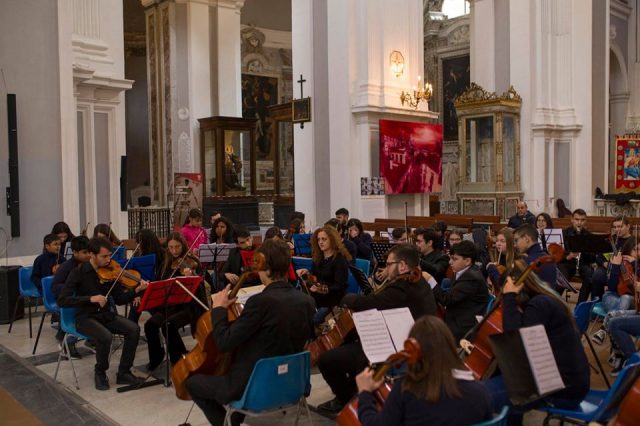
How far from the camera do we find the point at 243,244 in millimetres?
7250

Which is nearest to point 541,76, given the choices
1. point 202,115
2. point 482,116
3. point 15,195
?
point 482,116

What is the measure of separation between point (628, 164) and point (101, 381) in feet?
62.8

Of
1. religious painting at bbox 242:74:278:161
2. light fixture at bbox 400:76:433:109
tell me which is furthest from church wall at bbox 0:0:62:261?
religious painting at bbox 242:74:278:161

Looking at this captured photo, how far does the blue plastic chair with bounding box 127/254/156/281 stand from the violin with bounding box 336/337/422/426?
4.08 meters

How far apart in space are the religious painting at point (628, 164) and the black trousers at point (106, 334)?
1867cm

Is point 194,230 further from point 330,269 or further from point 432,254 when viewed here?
point 432,254

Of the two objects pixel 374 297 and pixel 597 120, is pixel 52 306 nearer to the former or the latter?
pixel 374 297

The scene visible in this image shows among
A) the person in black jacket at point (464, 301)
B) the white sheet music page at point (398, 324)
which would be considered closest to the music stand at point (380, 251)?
the person in black jacket at point (464, 301)

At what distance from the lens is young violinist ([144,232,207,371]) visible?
19.9 ft

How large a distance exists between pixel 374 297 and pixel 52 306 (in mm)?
3704

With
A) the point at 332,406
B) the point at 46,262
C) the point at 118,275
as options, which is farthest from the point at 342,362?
the point at 46,262

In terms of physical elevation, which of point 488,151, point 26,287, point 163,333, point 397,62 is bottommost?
point 163,333

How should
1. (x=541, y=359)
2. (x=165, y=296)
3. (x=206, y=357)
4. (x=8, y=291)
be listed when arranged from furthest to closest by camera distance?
(x=8, y=291) → (x=165, y=296) → (x=206, y=357) → (x=541, y=359)

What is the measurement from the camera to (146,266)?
6.78 m
